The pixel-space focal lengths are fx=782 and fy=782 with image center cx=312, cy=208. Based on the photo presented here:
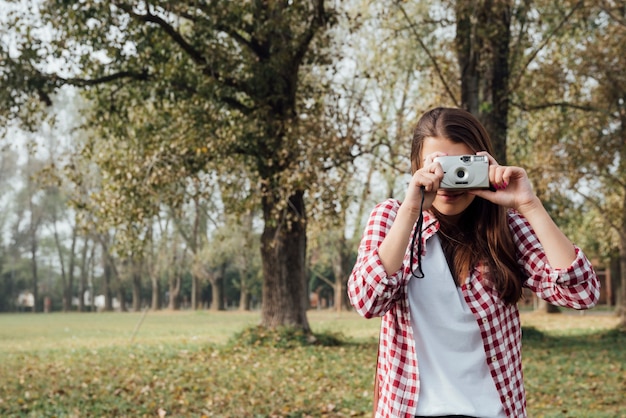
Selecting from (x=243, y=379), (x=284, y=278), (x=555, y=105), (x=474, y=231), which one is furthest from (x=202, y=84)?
(x=474, y=231)

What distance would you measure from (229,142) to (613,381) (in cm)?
791

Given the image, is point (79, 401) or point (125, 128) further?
point (125, 128)

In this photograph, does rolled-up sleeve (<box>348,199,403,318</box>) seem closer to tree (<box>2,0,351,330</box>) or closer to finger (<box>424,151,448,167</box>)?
finger (<box>424,151,448,167</box>)

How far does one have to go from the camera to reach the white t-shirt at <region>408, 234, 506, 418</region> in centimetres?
207

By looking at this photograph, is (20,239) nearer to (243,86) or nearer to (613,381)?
(243,86)

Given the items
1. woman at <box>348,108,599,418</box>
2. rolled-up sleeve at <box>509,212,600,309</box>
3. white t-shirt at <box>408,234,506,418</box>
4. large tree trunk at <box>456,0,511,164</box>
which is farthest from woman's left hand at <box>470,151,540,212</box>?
large tree trunk at <box>456,0,511,164</box>

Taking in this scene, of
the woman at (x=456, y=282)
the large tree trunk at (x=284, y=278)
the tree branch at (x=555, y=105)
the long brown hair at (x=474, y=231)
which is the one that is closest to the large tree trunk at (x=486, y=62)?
the tree branch at (x=555, y=105)

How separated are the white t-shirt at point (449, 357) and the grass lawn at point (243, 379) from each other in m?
6.28

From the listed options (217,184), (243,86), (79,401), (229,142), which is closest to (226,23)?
(243,86)

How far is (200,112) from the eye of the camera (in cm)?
1509

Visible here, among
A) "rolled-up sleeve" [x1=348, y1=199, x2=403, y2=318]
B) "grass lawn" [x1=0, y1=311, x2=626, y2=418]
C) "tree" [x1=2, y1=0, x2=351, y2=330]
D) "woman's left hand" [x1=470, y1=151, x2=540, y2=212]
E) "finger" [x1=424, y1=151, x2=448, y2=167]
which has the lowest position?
"grass lawn" [x1=0, y1=311, x2=626, y2=418]

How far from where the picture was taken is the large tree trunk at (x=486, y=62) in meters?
12.2

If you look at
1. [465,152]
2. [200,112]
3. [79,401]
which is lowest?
[79,401]

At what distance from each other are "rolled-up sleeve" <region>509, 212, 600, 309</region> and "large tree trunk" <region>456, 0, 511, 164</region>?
32.7ft
